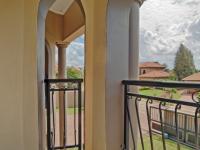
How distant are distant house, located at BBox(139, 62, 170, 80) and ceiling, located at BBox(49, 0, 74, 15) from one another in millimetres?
2621

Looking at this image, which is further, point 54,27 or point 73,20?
point 54,27

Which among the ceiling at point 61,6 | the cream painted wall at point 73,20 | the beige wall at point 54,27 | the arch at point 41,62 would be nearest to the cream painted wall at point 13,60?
the arch at point 41,62

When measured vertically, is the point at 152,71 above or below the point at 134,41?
below

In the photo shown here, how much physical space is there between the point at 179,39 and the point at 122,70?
1196mm

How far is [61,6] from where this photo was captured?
5613 millimetres

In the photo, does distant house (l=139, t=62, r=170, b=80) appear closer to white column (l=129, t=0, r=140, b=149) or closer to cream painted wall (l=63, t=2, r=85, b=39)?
white column (l=129, t=0, r=140, b=149)

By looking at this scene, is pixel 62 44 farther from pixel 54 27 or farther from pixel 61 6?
pixel 61 6

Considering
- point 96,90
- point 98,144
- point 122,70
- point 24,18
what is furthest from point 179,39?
point 24,18

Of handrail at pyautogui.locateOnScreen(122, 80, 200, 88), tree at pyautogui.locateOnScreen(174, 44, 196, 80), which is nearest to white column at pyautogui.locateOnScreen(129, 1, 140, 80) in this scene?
tree at pyautogui.locateOnScreen(174, 44, 196, 80)

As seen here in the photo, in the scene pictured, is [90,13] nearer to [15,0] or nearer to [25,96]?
[15,0]

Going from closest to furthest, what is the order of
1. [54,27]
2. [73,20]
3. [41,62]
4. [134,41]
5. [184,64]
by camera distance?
[184,64], [134,41], [41,62], [73,20], [54,27]

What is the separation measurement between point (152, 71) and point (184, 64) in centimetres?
42

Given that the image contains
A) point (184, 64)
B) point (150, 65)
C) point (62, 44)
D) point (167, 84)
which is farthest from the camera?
point (62, 44)

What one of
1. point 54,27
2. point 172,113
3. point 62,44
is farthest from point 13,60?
point 62,44
